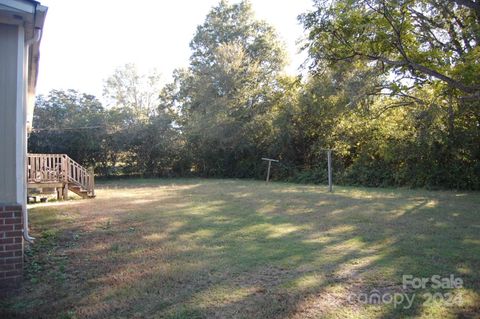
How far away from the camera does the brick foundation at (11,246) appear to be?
3910mm

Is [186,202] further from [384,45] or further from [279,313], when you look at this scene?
[279,313]

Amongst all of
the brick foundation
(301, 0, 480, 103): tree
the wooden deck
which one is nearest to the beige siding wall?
the brick foundation

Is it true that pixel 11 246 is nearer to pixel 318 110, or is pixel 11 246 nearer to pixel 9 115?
pixel 9 115

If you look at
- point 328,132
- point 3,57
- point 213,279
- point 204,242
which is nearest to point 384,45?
point 204,242

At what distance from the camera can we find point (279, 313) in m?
3.04

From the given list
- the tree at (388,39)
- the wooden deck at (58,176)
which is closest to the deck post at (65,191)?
the wooden deck at (58,176)

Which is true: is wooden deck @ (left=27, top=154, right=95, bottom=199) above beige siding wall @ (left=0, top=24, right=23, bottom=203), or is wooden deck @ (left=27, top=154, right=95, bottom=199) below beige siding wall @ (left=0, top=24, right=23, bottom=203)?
below

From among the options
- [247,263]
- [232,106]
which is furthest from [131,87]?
[247,263]

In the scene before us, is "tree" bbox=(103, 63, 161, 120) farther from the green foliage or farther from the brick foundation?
the brick foundation

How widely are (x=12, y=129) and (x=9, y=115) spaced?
0.53 ft

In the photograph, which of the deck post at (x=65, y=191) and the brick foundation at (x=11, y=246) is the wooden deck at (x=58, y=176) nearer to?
the deck post at (x=65, y=191)

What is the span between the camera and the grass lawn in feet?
10.5

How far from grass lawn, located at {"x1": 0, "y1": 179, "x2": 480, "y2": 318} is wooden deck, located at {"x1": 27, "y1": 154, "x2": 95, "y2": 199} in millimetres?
3389

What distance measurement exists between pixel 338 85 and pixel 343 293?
10611 mm
